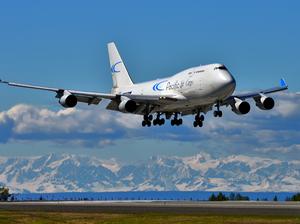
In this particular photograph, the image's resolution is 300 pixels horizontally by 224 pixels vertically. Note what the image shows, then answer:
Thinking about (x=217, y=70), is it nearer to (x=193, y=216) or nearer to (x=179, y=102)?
(x=179, y=102)

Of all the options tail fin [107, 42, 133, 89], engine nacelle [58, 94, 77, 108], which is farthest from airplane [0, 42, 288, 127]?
tail fin [107, 42, 133, 89]

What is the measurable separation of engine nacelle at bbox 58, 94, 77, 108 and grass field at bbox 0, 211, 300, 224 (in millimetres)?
21023

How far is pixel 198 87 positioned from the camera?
110312mm

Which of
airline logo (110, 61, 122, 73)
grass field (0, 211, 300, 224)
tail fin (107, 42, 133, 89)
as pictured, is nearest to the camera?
grass field (0, 211, 300, 224)

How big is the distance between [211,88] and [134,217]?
25.0 meters

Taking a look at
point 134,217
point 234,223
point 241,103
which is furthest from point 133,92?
point 234,223

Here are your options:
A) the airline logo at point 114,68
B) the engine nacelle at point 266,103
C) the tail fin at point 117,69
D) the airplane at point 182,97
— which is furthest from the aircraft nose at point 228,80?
the airline logo at point 114,68

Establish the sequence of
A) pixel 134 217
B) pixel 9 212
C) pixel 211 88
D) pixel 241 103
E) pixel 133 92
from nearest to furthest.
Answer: pixel 134 217 < pixel 9 212 < pixel 211 88 < pixel 241 103 < pixel 133 92

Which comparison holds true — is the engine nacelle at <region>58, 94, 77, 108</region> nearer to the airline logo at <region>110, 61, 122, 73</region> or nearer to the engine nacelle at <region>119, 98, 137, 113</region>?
the engine nacelle at <region>119, 98, 137, 113</region>

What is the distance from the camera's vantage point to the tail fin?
5482 inches

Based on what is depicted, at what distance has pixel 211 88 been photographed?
108750 mm

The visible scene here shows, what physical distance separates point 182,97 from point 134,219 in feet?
93.9

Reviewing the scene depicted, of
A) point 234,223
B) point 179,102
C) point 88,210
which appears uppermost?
point 179,102

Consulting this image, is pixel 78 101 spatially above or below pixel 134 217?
above
